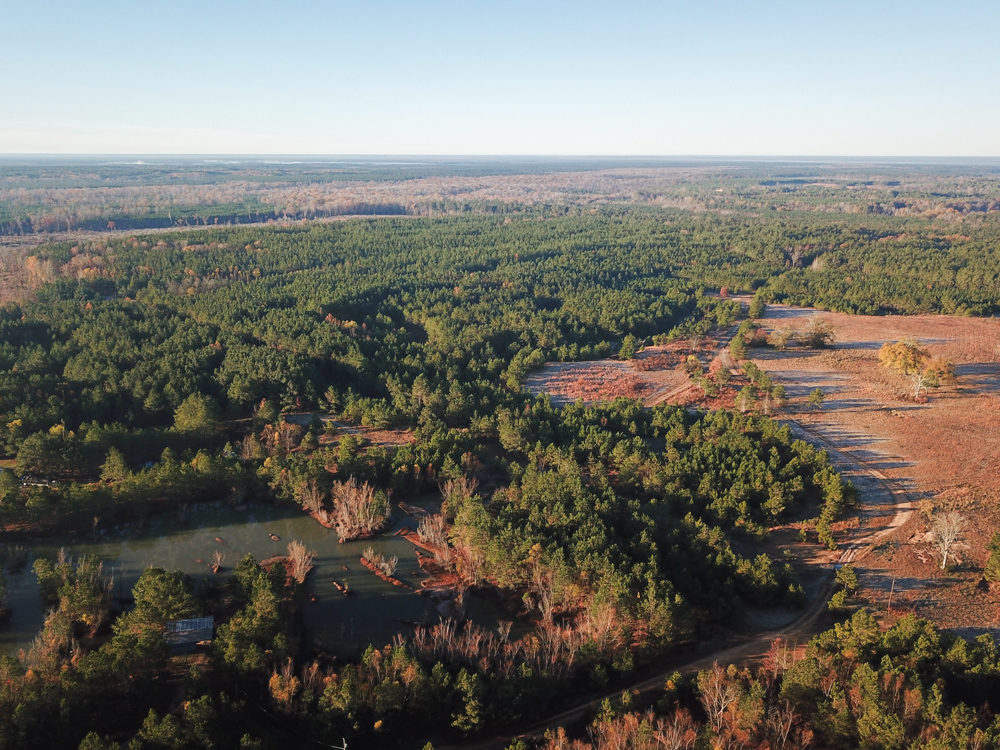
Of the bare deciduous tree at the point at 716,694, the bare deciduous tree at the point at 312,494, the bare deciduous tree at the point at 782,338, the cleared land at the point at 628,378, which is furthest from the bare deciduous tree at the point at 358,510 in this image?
the bare deciduous tree at the point at 782,338

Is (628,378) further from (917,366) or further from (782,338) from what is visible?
(917,366)

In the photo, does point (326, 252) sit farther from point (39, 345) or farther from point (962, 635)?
point (962, 635)

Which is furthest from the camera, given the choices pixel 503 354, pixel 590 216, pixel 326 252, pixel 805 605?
pixel 590 216

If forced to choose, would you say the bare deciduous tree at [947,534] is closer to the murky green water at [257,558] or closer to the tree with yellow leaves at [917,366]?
the tree with yellow leaves at [917,366]

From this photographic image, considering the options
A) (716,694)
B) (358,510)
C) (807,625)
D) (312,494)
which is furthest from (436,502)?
(807,625)

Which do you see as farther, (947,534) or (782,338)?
(782,338)

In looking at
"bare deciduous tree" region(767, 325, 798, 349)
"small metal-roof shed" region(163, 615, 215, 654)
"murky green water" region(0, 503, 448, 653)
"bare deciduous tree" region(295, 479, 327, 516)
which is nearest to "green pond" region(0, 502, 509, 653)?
"murky green water" region(0, 503, 448, 653)

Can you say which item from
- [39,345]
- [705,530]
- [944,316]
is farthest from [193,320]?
[944,316]
